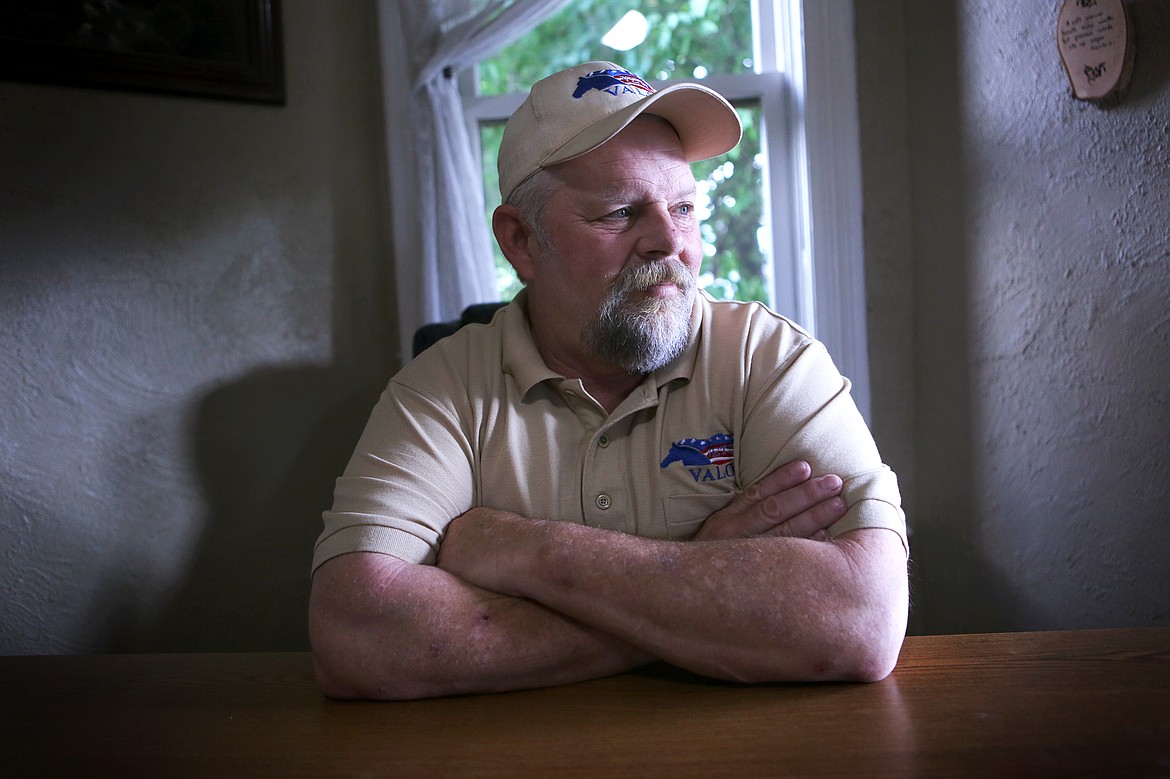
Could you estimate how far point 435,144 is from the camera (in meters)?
2.33

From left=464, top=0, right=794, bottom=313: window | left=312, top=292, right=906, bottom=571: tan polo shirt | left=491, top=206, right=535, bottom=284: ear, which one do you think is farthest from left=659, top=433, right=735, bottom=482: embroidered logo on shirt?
left=464, top=0, right=794, bottom=313: window

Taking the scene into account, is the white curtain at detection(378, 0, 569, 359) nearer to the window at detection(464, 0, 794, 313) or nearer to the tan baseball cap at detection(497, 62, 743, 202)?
the window at detection(464, 0, 794, 313)

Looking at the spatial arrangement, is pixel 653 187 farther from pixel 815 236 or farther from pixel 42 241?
pixel 42 241

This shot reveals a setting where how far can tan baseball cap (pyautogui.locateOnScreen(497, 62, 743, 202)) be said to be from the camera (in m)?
1.41

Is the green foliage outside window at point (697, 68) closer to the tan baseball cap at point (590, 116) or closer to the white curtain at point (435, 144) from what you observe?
the white curtain at point (435, 144)

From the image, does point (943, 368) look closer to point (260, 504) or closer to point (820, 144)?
point (820, 144)

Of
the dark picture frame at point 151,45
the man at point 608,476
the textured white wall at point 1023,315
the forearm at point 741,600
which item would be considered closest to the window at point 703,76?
the textured white wall at point 1023,315

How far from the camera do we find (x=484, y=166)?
2.57 m

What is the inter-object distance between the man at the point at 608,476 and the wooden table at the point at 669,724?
5 centimetres

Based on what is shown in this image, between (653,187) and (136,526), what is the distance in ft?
4.55

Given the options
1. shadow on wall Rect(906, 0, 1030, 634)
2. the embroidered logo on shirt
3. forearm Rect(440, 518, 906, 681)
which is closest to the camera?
forearm Rect(440, 518, 906, 681)

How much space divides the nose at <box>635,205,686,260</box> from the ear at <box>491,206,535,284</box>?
0.22 metres

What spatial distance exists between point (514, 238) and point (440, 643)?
2.46 feet

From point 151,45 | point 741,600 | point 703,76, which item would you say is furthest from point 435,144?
point 741,600
